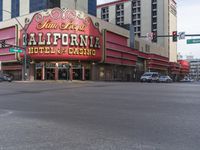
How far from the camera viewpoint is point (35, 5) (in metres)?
77.8

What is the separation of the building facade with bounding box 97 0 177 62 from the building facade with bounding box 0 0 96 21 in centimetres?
2987

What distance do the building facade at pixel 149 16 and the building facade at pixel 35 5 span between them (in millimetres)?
29870

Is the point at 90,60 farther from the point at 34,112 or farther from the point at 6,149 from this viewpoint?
the point at 6,149

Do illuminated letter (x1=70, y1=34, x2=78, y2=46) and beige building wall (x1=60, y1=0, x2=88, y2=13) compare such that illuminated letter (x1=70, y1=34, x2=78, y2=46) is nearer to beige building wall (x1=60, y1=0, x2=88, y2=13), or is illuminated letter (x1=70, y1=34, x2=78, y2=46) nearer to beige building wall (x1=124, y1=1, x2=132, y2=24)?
beige building wall (x1=60, y1=0, x2=88, y2=13)

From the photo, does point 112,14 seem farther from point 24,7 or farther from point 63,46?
point 63,46

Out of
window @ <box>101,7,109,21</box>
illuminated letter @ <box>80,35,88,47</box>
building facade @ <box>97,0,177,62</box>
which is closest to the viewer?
illuminated letter @ <box>80,35,88,47</box>

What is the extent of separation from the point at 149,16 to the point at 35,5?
2084 inches

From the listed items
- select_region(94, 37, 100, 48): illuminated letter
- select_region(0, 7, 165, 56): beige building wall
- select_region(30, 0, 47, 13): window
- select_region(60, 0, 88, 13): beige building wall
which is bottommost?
select_region(94, 37, 100, 48): illuminated letter

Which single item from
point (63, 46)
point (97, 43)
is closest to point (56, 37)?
point (63, 46)

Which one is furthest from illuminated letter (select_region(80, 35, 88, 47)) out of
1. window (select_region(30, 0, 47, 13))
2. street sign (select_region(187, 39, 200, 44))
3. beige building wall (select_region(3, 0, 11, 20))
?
beige building wall (select_region(3, 0, 11, 20))

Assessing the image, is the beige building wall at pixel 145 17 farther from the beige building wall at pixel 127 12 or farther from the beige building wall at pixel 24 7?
the beige building wall at pixel 24 7

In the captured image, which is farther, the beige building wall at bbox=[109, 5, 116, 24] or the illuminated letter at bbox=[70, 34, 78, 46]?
the beige building wall at bbox=[109, 5, 116, 24]

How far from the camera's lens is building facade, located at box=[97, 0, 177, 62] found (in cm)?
11625

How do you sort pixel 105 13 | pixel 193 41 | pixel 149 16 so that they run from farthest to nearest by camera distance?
pixel 105 13
pixel 149 16
pixel 193 41
